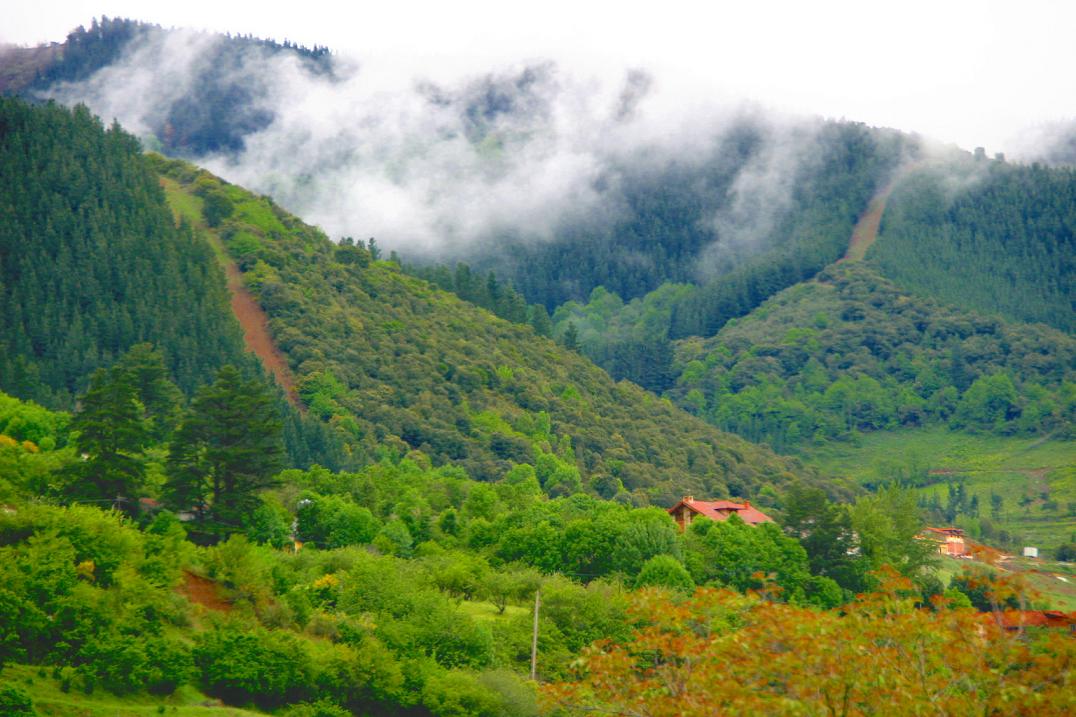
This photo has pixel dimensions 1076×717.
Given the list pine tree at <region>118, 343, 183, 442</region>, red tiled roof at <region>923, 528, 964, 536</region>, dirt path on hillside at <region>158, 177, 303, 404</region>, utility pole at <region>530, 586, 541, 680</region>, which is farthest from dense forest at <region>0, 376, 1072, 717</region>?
red tiled roof at <region>923, 528, 964, 536</region>

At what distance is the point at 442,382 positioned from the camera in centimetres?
12938

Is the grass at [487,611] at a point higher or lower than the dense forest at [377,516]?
lower

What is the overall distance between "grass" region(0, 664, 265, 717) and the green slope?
57.4 m

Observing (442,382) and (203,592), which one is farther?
(442,382)

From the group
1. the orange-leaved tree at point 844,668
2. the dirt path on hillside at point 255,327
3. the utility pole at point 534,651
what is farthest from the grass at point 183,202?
the orange-leaved tree at point 844,668

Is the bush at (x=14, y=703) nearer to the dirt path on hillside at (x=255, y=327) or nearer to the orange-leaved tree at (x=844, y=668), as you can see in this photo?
the orange-leaved tree at (x=844, y=668)

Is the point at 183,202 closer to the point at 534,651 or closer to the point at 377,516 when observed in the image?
the point at 377,516

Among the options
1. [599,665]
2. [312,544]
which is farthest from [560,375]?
[599,665]

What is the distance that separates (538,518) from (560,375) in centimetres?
5833

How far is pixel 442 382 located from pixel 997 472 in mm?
86619

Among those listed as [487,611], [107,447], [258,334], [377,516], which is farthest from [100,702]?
[258,334]

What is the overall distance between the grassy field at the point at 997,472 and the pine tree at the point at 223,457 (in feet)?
320

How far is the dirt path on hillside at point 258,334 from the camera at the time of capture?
122 m

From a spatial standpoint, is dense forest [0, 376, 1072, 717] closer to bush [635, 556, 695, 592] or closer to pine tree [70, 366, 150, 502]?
pine tree [70, 366, 150, 502]
